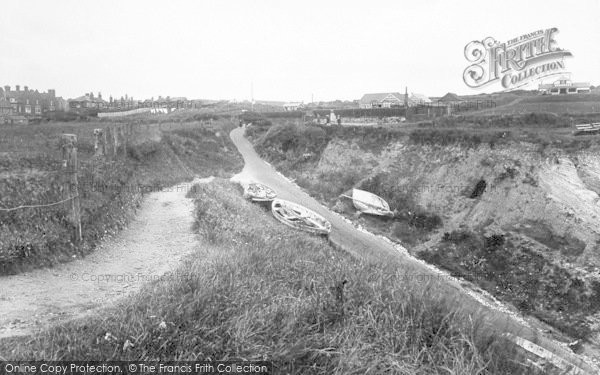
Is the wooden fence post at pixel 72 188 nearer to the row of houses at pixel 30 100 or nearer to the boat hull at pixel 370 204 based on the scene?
the boat hull at pixel 370 204

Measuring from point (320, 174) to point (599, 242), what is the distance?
2476 centimetres

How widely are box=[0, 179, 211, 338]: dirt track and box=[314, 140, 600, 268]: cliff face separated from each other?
1833 centimetres

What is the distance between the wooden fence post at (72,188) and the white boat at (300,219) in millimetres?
13238

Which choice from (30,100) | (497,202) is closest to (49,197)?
(497,202)

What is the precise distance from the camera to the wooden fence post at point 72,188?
12.2m

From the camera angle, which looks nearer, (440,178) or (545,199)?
(545,199)

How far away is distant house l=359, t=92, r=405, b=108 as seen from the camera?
84.8 m

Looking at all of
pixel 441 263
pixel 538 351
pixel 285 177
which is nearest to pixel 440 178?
pixel 441 263

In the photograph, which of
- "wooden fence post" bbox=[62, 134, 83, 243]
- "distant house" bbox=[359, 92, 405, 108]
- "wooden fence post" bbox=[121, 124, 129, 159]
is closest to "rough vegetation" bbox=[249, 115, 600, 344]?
"wooden fence post" bbox=[121, 124, 129, 159]

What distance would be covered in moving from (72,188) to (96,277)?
3.36 meters

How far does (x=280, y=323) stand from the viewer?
7.61 meters

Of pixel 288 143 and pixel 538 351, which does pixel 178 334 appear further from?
pixel 288 143

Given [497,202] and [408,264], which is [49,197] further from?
[497,202]

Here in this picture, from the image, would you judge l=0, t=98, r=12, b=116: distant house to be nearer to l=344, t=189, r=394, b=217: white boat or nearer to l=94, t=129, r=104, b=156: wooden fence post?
l=94, t=129, r=104, b=156: wooden fence post
